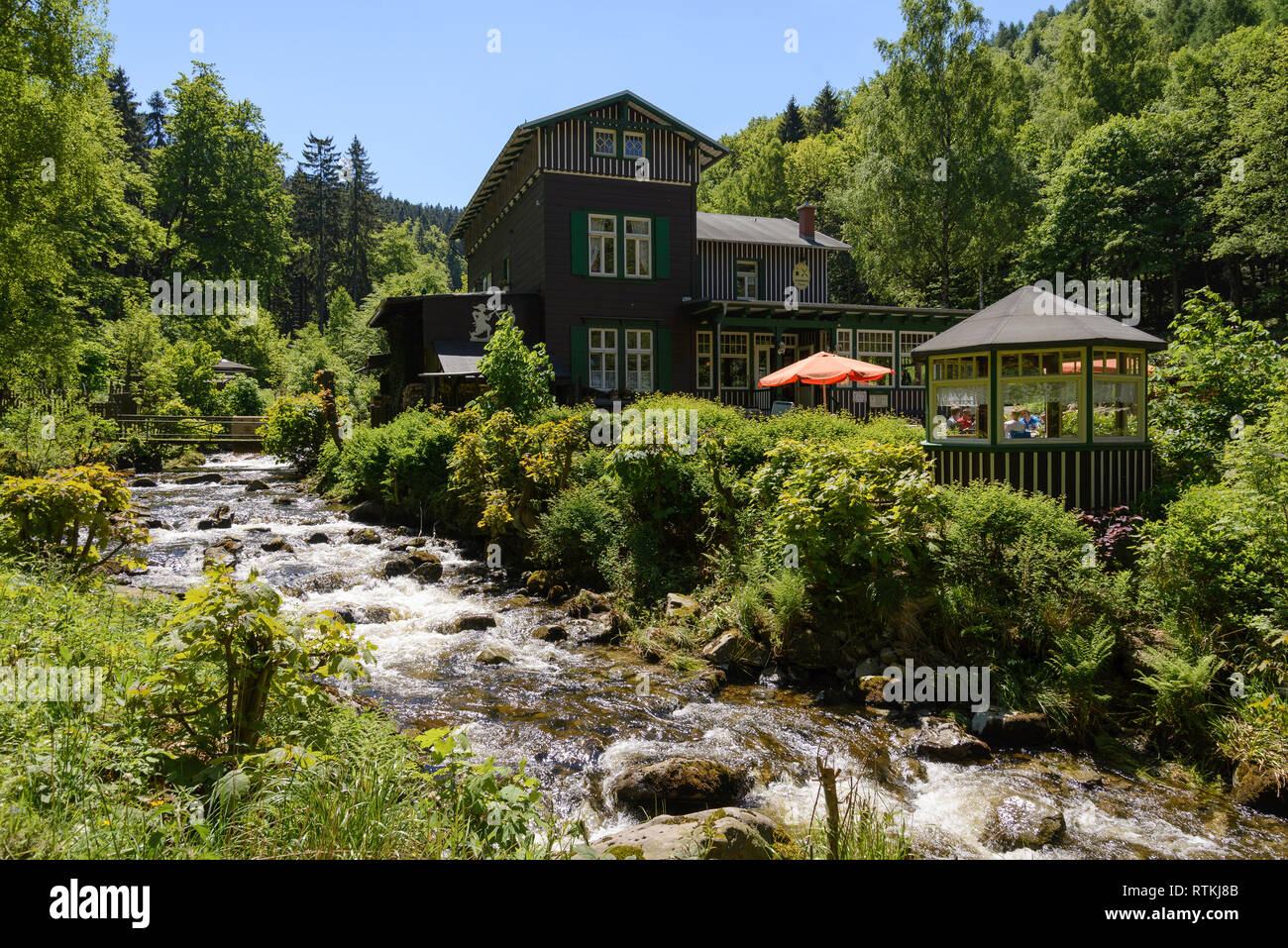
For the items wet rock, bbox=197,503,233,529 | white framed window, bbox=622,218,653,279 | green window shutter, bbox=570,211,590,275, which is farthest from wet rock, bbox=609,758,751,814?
white framed window, bbox=622,218,653,279

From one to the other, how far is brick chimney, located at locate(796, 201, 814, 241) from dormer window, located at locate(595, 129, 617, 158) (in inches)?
373

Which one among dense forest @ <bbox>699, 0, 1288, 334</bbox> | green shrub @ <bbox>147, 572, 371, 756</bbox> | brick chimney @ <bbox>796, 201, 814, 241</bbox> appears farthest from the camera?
dense forest @ <bbox>699, 0, 1288, 334</bbox>

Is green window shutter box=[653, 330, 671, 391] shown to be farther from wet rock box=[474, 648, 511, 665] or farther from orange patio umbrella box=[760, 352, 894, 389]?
wet rock box=[474, 648, 511, 665]

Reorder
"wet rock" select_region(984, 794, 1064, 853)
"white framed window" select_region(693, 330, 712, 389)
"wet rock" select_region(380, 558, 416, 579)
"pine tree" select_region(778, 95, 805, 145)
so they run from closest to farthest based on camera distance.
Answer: "wet rock" select_region(984, 794, 1064, 853), "wet rock" select_region(380, 558, 416, 579), "white framed window" select_region(693, 330, 712, 389), "pine tree" select_region(778, 95, 805, 145)

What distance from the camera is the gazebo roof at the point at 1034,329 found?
10.4 metres

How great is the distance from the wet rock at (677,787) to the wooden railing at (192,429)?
26.7m

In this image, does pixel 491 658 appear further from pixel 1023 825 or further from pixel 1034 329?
pixel 1034 329

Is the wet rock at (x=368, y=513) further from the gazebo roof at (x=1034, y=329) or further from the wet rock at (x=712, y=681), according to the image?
the gazebo roof at (x=1034, y=329)

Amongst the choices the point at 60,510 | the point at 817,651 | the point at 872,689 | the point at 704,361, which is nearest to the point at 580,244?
the point at 704,361

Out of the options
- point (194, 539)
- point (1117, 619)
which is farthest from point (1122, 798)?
point (194, 539)

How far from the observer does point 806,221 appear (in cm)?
3005

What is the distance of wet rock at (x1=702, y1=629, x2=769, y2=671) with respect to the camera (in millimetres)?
9625

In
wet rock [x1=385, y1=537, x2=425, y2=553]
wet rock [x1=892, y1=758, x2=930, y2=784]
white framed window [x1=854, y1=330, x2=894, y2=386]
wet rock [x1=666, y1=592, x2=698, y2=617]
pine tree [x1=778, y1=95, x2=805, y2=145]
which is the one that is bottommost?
wet rock [x1=892, y1=758, x2=930, y2=784]

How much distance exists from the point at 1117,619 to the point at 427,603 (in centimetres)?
1000
